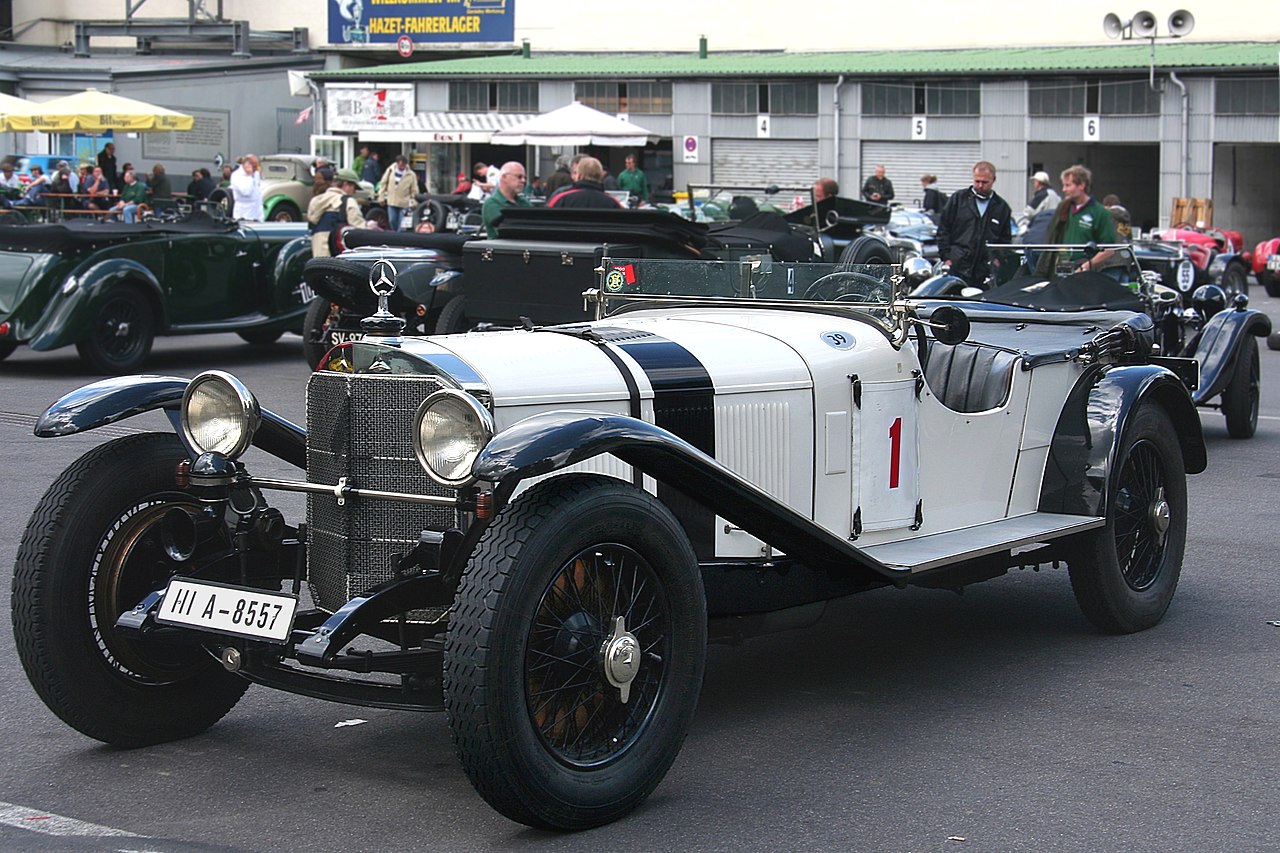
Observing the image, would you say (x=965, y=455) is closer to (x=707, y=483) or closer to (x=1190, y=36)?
(x=707, y=483)

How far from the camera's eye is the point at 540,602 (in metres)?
3.75

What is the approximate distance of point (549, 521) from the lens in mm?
3727

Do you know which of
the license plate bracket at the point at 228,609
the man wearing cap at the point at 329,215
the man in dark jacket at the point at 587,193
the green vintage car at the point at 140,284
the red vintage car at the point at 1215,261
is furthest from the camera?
the red vintage car at the point at 1215,261

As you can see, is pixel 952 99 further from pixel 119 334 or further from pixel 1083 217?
pixel 119 334

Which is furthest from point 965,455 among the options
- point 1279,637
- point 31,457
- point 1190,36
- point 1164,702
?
point 1190,36

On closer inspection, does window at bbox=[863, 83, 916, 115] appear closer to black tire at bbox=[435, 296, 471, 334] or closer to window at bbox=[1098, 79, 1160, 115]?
window at bbox=[1098, 79, 1160, 115]

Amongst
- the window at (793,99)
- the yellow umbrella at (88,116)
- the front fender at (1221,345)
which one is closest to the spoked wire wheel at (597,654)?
the front fender at (1221,345)

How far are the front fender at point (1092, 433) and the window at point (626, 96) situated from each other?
108 ft

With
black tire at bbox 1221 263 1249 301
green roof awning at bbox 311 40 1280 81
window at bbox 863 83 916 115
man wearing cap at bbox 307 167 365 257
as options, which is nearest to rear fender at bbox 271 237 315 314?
man wearing cap at bbox 307 167 365 257

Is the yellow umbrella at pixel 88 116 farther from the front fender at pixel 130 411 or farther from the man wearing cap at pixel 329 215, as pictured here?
the front fender at pixel 130 411

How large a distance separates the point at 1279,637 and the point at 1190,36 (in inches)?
1255

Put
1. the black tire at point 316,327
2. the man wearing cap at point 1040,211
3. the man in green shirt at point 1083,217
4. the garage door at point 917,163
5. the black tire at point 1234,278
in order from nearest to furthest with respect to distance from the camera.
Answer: the man in green shirt at point 1083,217
the man wearing cap at point 1040,211
the black tire at point 316,327
the black tire at point 1234,278
the garage door at point 917,163

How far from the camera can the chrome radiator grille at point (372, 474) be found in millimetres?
4227

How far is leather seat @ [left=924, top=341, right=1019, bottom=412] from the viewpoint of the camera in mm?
5734
